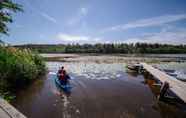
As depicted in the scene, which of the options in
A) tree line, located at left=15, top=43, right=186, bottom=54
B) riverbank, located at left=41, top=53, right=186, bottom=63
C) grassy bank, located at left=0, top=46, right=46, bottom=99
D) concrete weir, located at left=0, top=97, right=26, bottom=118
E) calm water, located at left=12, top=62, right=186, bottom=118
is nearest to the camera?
concrete weir, located at left=0, top=97, right=26, bottom=118

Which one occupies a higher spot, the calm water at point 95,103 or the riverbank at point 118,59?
the calm water at point 95,103

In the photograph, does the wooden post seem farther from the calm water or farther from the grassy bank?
the grassy bank

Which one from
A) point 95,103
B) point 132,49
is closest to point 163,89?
point 95,103

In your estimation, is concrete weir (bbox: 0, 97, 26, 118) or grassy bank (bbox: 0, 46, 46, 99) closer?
concrete weir (bbox: 0, 97, 26, 118)

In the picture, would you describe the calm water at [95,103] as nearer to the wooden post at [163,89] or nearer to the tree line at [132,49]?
the wooden post at [163,89]

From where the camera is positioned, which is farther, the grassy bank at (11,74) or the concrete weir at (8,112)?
the grassy bank at (11,74)

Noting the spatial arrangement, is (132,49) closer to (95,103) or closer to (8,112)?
(95,103)

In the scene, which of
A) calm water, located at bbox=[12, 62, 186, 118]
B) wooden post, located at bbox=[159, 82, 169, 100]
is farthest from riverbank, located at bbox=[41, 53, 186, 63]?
wooden post, located at bbox=[159, 82, 169, 100]

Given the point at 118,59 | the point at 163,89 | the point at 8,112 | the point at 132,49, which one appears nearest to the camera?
the point at 8,112

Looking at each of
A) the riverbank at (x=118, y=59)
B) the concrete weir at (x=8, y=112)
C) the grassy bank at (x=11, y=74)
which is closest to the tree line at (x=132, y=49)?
the riverbank at (x=118, y=59)

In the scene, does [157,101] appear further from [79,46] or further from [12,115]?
[79,46]

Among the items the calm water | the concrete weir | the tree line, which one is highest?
the concrete weir

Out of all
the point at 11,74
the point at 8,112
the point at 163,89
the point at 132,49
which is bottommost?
the point at 132,49

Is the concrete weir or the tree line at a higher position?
the concrete weir
